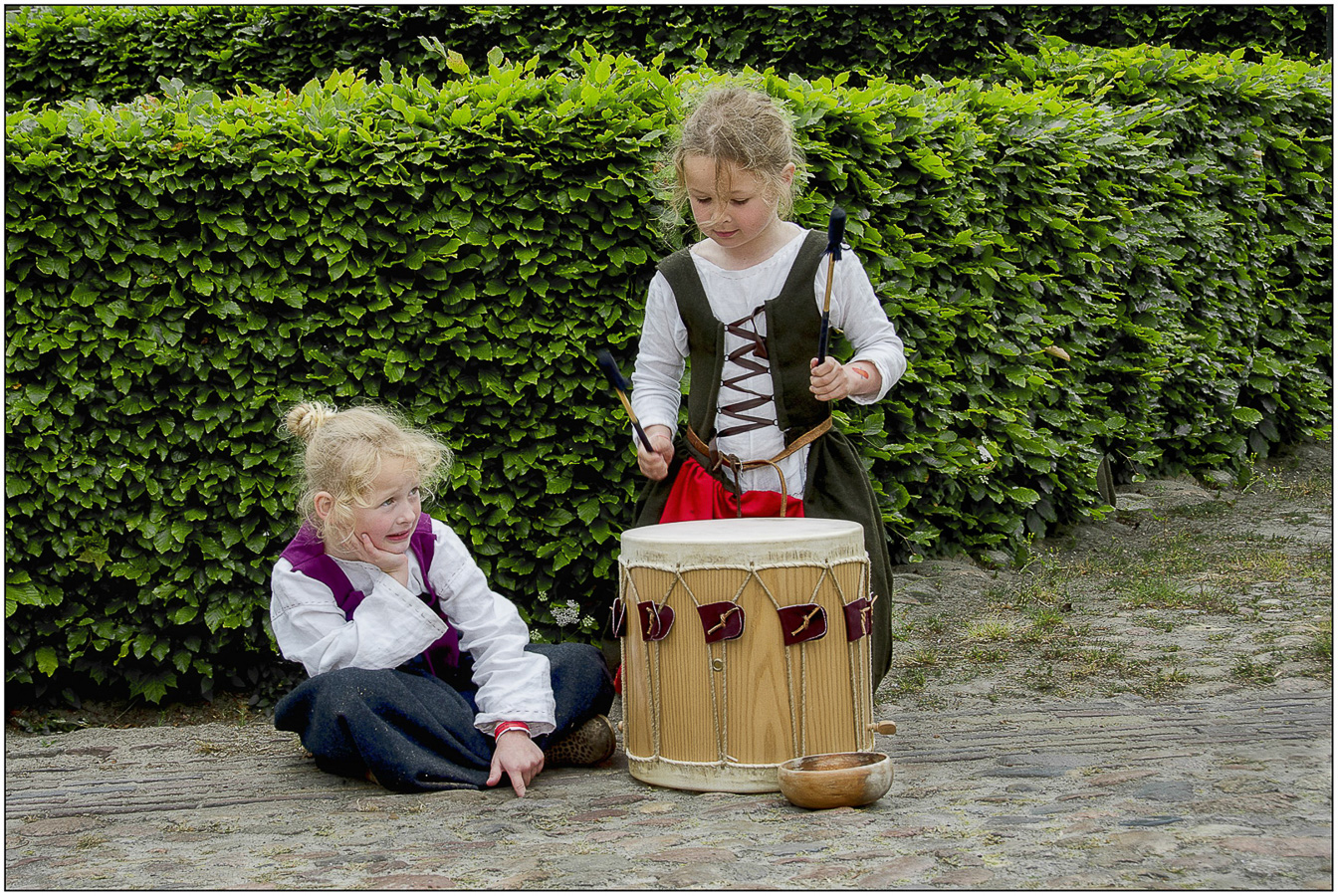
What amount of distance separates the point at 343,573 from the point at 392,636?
214 millimetres

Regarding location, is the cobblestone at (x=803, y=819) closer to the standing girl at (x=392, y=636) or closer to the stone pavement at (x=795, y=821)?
the stone pavement at (x=795, y=821)

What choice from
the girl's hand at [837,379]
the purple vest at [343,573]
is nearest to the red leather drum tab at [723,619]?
the girl's hand at [837,379]

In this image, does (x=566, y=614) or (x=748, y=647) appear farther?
(x=566, y=614)

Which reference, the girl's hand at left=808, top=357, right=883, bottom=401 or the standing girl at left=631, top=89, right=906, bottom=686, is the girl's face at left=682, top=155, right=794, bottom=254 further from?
the girl's hand at left=808, top=357, right=883, bottom=401

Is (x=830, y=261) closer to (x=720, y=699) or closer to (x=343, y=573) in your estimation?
(x=720, y=699)

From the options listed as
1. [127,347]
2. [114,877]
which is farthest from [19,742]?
[114,877]

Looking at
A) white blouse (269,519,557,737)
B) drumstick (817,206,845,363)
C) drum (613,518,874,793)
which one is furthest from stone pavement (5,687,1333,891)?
drumstick (817,206,845,363)

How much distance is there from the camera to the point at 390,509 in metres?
2.89

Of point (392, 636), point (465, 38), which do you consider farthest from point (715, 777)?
point (465, 38)

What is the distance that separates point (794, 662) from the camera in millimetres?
2744

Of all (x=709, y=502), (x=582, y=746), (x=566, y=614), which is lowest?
(x=582, y=746)

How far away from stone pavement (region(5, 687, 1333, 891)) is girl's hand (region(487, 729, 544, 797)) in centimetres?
4

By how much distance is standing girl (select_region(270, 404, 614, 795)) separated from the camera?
288 cm

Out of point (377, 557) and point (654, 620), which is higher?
point (377, 557)
